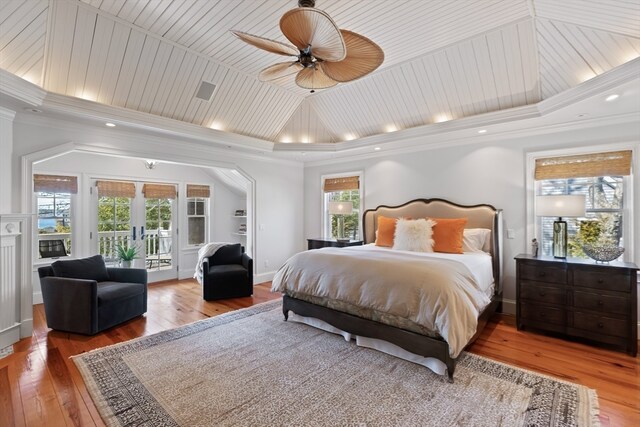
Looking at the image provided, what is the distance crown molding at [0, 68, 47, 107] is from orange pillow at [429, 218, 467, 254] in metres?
4.75

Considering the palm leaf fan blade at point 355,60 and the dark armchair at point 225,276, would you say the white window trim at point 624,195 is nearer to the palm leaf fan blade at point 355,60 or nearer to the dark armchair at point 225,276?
the palm leaf fan blade at point 355,60

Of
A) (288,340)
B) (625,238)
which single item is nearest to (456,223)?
(625,238)

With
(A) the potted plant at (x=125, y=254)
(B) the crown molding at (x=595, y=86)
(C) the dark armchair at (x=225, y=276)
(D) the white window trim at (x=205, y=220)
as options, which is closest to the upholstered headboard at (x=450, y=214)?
(B) the crown molding at (x=595, y=86)

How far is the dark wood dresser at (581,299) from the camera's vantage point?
2973mm

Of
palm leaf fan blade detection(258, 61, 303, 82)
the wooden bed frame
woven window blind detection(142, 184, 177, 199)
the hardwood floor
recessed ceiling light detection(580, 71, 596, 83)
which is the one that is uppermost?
recessed ceiling light detection(580, 71, 596, 83)

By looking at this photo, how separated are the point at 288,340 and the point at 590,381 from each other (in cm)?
268

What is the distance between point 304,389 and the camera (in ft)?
7.75

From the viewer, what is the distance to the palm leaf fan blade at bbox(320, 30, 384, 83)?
221cm

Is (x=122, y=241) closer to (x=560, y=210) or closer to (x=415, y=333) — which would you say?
(x=415, y=333)

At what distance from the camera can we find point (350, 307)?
10.2 feet

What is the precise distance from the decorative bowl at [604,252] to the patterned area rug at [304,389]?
1544 mm

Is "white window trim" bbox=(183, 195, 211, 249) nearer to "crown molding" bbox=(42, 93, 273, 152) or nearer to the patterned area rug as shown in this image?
"crown molding" bbox=(42, 93, 273, 152)

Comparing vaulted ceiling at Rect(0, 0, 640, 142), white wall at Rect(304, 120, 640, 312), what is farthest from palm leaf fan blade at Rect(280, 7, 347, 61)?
white wall at Rect(304, 120, 640, 312)

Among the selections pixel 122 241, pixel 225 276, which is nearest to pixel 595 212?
pixel 225 276
